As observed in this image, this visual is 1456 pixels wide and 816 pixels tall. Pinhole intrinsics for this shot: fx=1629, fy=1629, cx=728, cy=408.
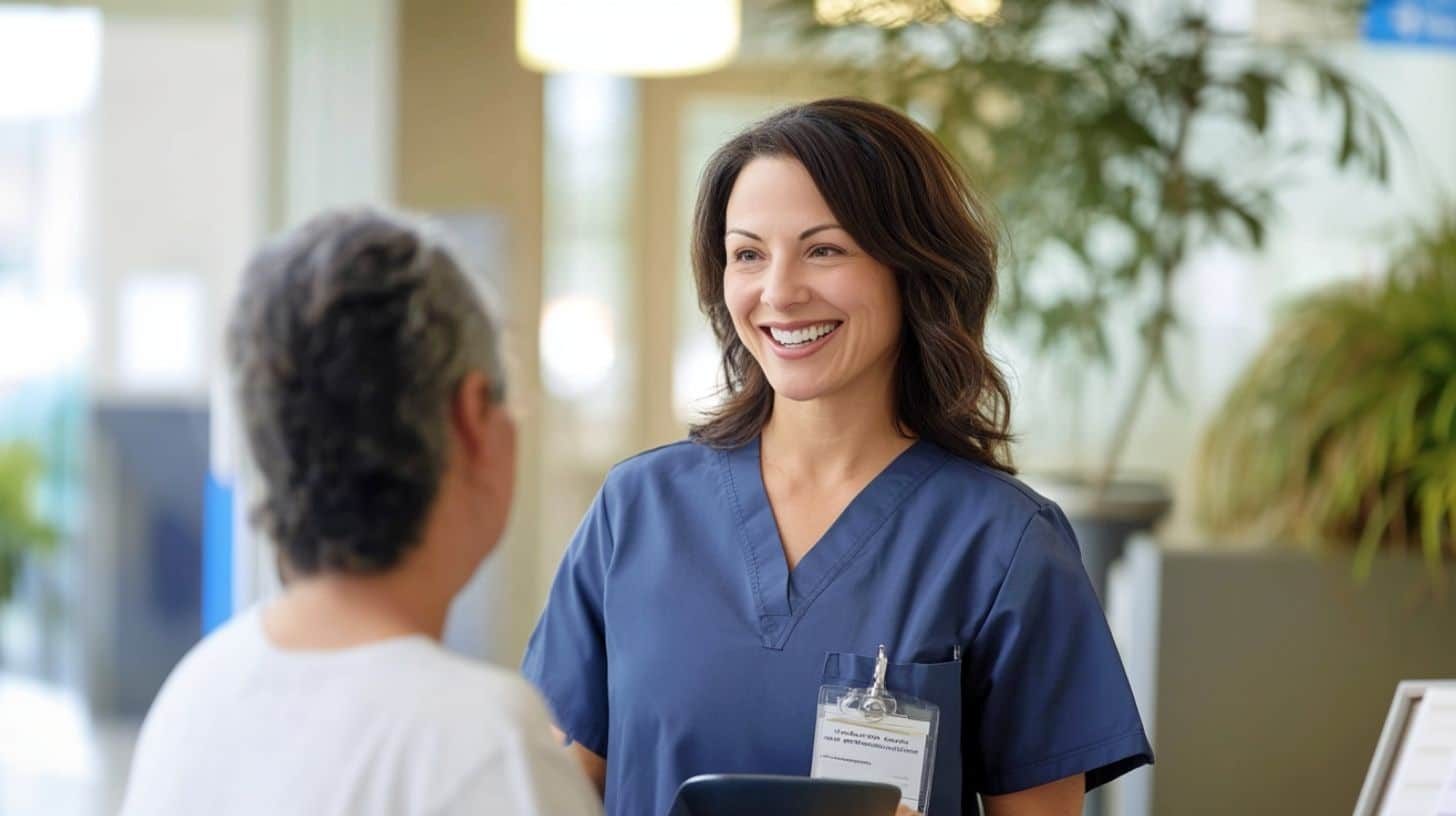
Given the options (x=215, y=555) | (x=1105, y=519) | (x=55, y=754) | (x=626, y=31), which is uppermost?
(x=626, y=31)

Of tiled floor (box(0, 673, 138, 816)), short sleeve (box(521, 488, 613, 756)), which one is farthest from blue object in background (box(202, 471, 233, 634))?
short sleeve (box(521, 488, 613, 756))

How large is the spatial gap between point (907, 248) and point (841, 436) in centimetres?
20

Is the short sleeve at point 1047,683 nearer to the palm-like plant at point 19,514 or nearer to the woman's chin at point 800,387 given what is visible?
the woman's chin at point 800,387

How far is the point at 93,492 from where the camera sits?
592cm

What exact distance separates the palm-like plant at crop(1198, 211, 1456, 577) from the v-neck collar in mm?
1638

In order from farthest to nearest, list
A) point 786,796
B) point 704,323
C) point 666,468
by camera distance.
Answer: point 704,323 < point 666,468 < point 786,796

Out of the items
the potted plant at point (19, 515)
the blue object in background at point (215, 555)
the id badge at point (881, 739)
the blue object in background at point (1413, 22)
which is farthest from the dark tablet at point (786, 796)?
the potted plant at point (19, 515)

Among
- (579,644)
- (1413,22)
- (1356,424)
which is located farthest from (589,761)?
(1413,22)

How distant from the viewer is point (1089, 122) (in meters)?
3.42

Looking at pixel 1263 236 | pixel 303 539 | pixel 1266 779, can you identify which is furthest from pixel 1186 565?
pixel 303 539

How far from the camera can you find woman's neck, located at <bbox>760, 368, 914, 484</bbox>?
1.61 meters

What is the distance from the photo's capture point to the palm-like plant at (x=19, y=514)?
17.8 feet

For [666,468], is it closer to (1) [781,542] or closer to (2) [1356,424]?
(1) [781,542]

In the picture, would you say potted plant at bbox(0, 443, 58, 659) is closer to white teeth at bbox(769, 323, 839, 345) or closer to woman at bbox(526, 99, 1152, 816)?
woman at bbox(526, 99, 1152, 816)
